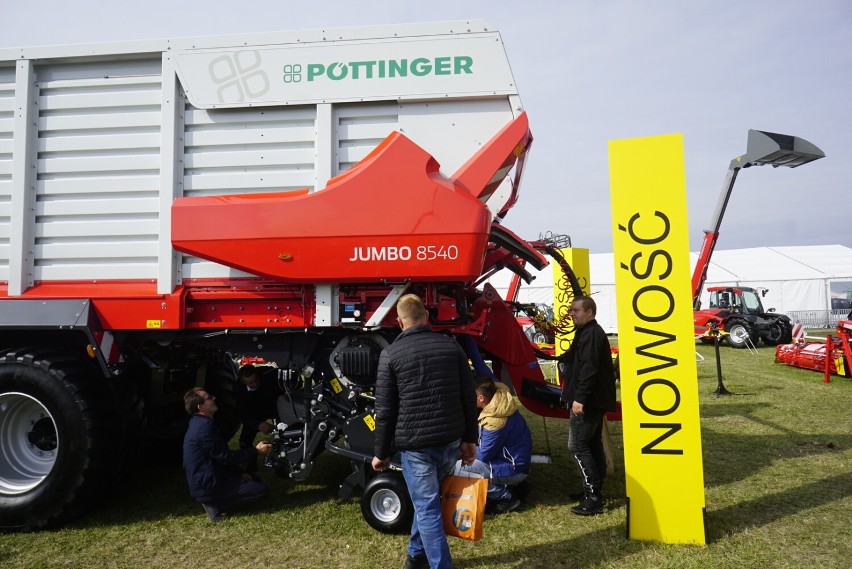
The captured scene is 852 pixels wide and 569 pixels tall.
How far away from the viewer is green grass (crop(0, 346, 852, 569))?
3.36 m

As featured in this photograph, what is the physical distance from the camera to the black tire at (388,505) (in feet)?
12.3

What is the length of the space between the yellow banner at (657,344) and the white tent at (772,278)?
19567mm

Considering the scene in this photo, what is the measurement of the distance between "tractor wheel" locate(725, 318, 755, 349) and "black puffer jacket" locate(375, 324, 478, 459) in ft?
57.7

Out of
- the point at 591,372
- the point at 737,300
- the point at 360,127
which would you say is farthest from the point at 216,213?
the point at 737,300

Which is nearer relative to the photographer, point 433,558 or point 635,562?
point 433,558

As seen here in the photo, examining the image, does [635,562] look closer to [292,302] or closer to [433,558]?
[433,558]

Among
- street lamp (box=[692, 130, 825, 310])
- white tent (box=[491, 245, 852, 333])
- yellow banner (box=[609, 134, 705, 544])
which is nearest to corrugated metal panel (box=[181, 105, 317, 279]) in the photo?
yellow banner (box=[609, 134, 705, 544])

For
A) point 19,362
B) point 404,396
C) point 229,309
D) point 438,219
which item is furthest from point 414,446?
point 19,362

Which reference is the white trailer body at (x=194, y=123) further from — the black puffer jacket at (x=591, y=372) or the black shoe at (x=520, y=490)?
the black shoe at (x=520, y=490)

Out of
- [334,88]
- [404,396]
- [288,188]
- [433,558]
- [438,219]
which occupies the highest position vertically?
[334,88]

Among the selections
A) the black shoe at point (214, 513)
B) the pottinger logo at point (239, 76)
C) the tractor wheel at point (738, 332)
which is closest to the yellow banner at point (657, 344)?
the pottinger logo at point (239, 76)

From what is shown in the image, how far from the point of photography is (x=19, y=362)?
3816mm

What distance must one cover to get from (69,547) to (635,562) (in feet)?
11.5

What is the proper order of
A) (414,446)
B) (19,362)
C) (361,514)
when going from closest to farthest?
(414,446), (19,362), (361,514)
